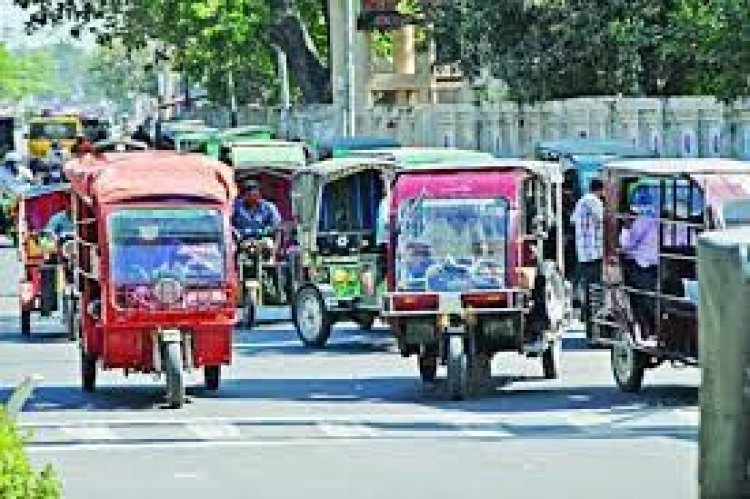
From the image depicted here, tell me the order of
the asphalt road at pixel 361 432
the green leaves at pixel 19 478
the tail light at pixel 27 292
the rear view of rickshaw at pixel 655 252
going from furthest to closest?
the tail light at pixel 27 292 → the rear view of rickshaw at pixel 655 252 → the asphalt road at pixel 361 432 → the green leaves at pixel 19 478

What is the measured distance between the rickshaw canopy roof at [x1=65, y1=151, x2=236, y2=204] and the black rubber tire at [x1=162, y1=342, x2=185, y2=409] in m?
1.56

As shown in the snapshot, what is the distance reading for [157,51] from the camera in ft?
259

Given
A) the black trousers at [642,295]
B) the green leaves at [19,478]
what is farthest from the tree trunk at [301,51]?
the green leaves at [19,478]

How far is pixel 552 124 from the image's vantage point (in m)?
43.7

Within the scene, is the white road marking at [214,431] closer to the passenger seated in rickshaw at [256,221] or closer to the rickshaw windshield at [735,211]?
the rickshaw windshield at [735,211]

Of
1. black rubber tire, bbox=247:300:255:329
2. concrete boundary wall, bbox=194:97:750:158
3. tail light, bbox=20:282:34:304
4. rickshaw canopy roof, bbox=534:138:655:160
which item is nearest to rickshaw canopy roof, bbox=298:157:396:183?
black rubber tire, bbox=247:300:255:329

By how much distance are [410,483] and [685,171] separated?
5.78 metres

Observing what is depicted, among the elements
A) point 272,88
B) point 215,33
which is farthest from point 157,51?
point 215,33

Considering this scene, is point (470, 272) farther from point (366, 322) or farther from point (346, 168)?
point (366, 322)

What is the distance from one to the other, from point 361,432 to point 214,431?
1180 millimetres

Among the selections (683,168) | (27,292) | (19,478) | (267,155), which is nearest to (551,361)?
(683,168)

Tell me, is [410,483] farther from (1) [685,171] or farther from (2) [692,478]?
(1) [685,171]

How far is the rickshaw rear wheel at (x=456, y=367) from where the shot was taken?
2075 centimetres

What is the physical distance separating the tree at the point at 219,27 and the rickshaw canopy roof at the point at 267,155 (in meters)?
26.3
